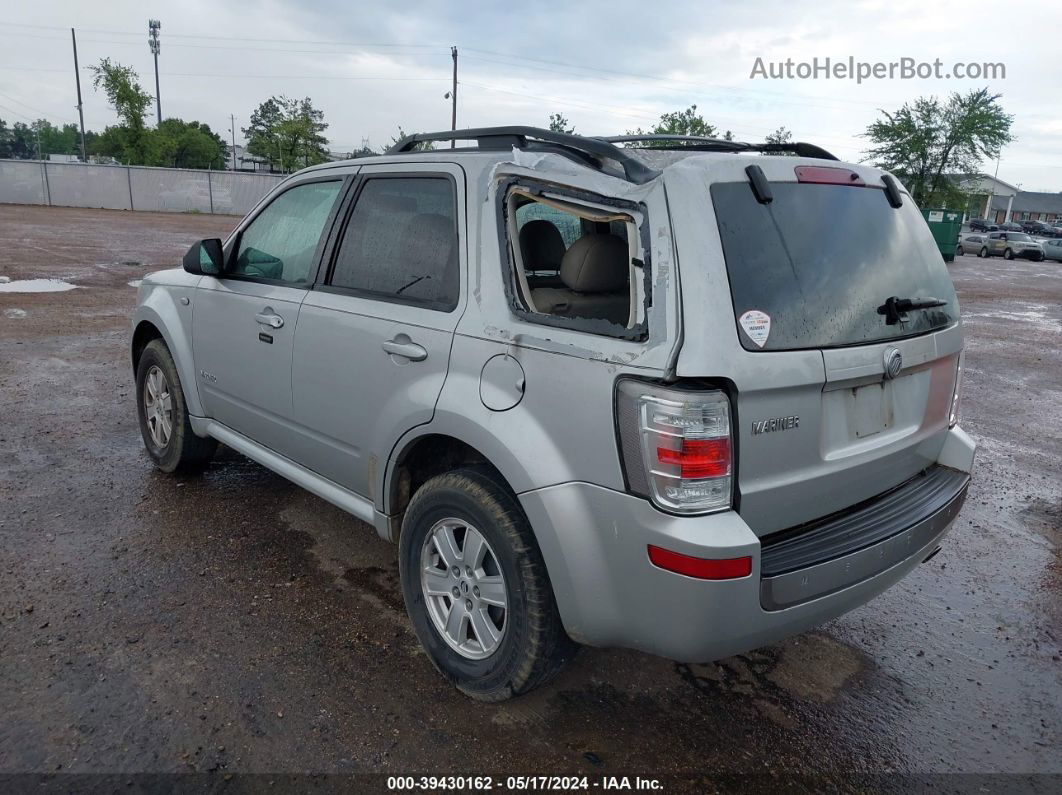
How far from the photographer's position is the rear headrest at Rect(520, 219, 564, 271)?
3383mm

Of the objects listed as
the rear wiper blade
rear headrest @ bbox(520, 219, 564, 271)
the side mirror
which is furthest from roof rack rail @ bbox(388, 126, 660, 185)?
the side mirror

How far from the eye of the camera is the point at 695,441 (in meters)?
2.17

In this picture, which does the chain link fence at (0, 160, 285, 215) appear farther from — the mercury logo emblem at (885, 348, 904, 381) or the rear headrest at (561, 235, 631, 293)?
the mercury logo emblem at (885, 348, 904, 381)

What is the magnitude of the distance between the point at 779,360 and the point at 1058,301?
20.3 meters

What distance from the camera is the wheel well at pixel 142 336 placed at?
487 cm

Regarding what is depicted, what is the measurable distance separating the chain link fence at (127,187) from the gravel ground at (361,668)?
3554 centimetres

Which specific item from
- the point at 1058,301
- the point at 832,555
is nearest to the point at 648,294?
the point at 832,555

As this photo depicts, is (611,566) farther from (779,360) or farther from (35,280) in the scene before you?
(35,280)

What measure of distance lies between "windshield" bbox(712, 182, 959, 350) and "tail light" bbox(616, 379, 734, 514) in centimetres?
26

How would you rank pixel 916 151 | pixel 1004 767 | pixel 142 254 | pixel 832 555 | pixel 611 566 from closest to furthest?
pixel 611 566, pixel 832 555, pixel 1004 767, pixel 142 254, pixel 916 151

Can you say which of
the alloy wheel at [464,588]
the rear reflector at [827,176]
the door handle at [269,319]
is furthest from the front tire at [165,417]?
the rear reflector at [827,176]

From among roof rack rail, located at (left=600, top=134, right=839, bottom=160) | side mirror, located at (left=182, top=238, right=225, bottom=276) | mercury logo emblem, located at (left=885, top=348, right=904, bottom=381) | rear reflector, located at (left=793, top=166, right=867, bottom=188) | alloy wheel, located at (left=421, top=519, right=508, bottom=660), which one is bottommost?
alloy wheel, located at (left=421, top=519, right=508, bottom=660)

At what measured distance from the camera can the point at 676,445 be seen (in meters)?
2.17

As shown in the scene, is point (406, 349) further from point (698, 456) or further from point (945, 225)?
point (945, 225)
